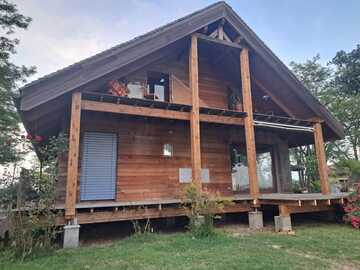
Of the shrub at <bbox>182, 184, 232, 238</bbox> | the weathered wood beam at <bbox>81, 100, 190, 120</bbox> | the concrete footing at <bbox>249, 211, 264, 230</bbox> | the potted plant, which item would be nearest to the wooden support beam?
the potted plant

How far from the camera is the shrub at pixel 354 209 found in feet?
21.0

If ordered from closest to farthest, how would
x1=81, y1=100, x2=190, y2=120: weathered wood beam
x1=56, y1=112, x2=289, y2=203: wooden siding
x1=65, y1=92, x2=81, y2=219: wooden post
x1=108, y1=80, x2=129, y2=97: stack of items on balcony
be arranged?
x1=65, y1=92, x2=81, y2=219: wooden post
x1=81, y1=100, x2=190, y2=120: weathered wood beam
x1=108, y1=80, x2=129, y2=97: stack of items on balcony
x1=56, y1=112, x2=289, y2=203: wooden siding

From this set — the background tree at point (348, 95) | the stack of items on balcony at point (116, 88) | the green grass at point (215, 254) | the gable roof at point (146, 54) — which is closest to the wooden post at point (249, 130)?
the gable roof at point (146, 54)

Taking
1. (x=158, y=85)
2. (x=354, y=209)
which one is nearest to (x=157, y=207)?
(x=158, y=85)

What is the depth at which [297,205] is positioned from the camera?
20.9 ft

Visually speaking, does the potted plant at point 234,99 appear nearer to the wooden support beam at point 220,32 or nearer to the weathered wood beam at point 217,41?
the weathered wood beam at point 217,41

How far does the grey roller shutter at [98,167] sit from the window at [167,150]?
1.58m

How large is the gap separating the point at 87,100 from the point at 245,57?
5024 mm

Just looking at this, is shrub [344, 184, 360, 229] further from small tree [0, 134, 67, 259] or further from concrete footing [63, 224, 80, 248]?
small tree [0, 134, 67, 259]

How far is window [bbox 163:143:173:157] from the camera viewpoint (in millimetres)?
8211

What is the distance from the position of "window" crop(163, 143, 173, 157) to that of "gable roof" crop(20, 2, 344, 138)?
298 cm

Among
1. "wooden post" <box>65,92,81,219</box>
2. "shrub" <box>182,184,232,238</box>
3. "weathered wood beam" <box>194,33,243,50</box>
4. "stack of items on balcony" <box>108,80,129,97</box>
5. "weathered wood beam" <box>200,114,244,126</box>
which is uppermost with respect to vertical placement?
"weathered wood beam" <box>194,33,243,50</box>

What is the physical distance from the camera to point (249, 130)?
24.6ft

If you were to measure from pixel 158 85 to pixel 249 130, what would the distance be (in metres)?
3.41
